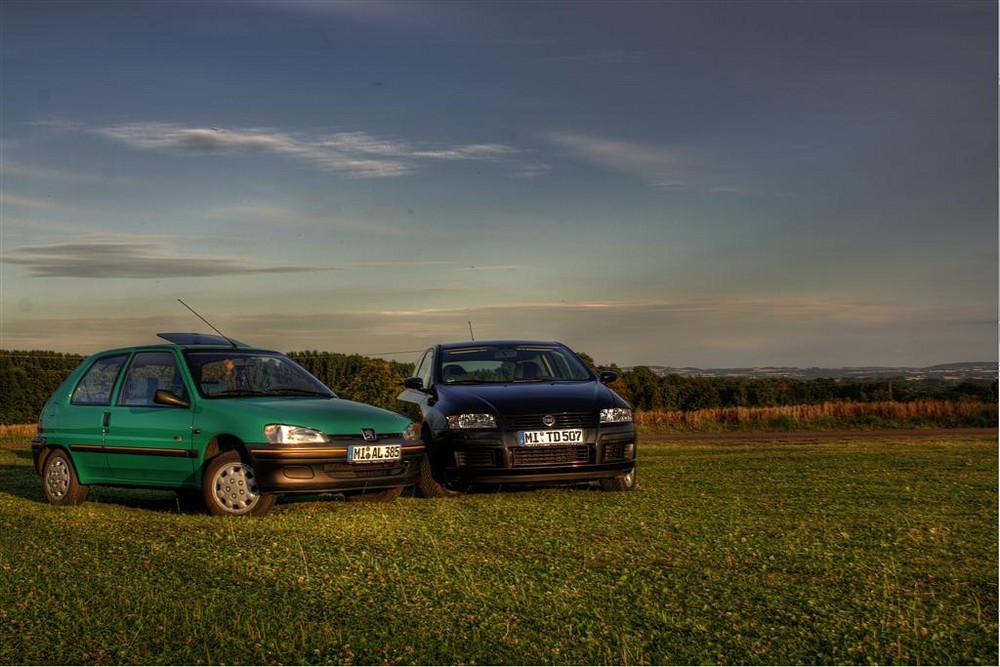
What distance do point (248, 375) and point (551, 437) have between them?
10.9 ft

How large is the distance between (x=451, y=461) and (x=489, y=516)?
1.59 m

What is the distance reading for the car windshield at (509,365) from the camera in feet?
42.7

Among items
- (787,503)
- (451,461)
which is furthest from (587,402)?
(787,503)

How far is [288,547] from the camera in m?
8.26

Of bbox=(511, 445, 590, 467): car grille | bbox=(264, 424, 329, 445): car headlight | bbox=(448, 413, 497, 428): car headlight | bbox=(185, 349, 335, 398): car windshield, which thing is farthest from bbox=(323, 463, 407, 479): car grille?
bbox=(185, 349, 335, 398): car windshield

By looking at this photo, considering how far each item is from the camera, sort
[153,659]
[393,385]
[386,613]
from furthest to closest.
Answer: [393,385], [386,613], [153,659]

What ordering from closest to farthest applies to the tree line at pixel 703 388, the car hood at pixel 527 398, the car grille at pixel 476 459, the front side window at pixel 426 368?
the car grille at pixel 476 459
the car hood at pixel 527 398
the front side window at pixel 426 368
the tree line at pixel 703 388

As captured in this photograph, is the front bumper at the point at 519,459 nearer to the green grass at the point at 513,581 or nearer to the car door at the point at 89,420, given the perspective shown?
the green grass at the point at 513,581

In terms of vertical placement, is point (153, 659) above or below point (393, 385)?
below

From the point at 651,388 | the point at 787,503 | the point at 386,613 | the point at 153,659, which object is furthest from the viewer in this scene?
the point at 651,388

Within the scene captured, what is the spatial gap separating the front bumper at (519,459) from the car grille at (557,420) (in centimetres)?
9

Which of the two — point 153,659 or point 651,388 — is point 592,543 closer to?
point 153,659

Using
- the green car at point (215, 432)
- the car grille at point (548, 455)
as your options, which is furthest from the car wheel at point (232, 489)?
the car grille at point (548, 455)

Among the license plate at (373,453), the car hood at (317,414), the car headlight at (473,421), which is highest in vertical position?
the car hood at (317,414)
